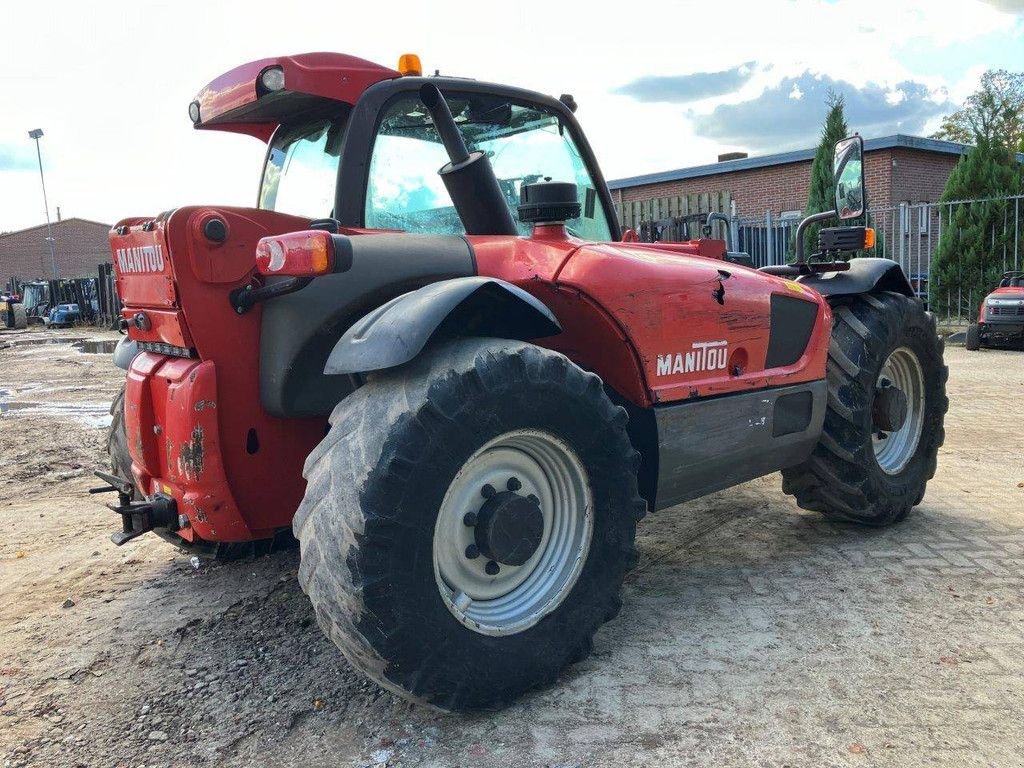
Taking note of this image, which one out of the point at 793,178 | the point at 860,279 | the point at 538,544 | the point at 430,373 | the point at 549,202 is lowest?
the point at 538,544

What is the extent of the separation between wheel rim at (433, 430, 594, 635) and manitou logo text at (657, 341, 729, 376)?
2.03 ft

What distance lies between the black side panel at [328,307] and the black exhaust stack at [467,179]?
0.23 m

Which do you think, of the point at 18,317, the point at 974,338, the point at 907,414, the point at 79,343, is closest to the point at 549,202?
the point at 907,414

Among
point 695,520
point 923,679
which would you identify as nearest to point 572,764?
point 923,679

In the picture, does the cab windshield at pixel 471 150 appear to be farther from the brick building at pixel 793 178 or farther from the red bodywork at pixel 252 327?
the brick building at pixel 793 178

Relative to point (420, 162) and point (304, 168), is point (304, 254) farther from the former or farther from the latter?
point (304, 168)

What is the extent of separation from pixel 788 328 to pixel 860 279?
881 millimetres

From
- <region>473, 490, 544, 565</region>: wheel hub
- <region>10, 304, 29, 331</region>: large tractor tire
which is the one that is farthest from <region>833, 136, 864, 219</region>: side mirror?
<region>10, 304, 29, 331</region>: large tractor tire

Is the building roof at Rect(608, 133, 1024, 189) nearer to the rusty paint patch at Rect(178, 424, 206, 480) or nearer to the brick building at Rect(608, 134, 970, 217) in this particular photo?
the brick building at Rect(608, 134, 970, 217)

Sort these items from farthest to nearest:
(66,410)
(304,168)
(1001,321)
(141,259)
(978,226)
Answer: (978,226) → (1001,321) → (66,410) → (304,168) → (141,259)

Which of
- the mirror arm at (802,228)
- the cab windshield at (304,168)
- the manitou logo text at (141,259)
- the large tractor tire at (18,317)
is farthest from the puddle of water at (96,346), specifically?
the mirror arm at (802,228)

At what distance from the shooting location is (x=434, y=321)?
Result: 2496mm

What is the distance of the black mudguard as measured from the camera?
443 centimetres

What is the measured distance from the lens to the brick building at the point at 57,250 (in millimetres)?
69750
